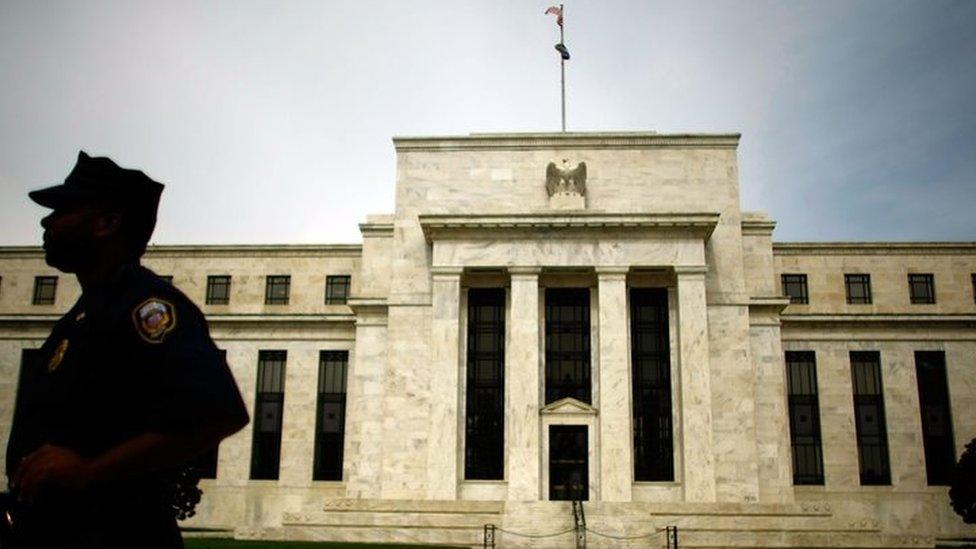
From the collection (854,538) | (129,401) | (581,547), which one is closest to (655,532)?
(581,547)

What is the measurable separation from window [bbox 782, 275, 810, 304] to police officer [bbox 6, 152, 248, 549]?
50.5m

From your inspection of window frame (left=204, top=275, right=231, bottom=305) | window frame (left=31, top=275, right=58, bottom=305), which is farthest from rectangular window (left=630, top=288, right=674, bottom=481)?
window frame (left=31, top=275, right=58, bottom=305)

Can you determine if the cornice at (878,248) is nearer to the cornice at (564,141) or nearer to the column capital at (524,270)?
the cornice at (564,141)

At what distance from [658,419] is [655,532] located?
921cm

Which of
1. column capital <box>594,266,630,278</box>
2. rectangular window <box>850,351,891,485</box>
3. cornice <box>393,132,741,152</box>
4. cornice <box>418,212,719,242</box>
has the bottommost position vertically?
rectangular window <box>850,351,891,485</box>

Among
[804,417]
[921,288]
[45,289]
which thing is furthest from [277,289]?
[921,288]

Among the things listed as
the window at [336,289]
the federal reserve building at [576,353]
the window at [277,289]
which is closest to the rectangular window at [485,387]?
the federal reserve building at [576,353]

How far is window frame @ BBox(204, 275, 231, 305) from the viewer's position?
53.1 m

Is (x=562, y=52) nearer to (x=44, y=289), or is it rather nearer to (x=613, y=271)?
(x=613, y=271)

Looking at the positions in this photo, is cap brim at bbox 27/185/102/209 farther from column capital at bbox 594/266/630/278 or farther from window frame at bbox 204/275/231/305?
window frame at bbox 204/275/231/305

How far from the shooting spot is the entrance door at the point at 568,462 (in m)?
42.4

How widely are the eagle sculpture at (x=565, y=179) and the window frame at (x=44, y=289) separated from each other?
98.3ft

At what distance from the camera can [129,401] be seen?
10.6ft

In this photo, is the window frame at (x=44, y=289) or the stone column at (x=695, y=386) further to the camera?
the window frame at (x=44, y=289)
